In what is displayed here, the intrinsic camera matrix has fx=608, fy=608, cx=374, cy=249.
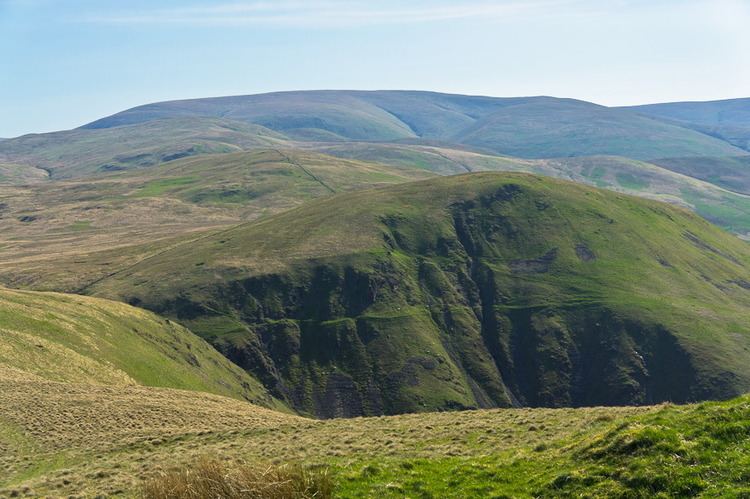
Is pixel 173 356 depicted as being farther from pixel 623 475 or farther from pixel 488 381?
pixel 623 475

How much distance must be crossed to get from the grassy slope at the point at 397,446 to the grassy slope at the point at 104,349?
18.2 meters

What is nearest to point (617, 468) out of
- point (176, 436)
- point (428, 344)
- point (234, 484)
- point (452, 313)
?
point (234, 484)

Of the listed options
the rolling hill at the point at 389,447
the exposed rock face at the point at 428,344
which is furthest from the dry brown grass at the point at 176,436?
the exposed rock face at the point at 428,344

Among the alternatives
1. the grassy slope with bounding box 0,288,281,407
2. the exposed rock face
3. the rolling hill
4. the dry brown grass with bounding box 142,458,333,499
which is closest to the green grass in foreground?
the rolling hill

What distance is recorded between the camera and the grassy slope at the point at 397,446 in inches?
821

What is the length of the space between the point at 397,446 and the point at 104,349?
236 ft

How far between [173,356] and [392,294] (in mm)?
65654

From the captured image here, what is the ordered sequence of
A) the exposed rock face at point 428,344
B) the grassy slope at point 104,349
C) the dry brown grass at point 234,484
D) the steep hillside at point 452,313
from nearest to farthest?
the dry brown grass at point 234,484
the grassy slope at point 104,349
the exposed rock face at point 428,344
the steep hillside at point 452,313

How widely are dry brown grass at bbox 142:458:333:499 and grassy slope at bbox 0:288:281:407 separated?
5235 centimetres

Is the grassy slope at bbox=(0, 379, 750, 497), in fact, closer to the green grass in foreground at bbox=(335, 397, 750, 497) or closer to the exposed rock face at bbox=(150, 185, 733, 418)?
the green grass in foreground at bbox=(335, 397, 750, 497)

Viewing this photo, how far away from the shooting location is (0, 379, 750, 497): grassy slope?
20.9 metres

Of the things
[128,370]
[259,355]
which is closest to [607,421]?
[128,370]

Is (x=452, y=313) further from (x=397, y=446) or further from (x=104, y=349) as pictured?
(x=397, y=446)

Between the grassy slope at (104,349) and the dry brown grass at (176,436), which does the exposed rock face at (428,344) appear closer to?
the grassy slope at (104,349)
